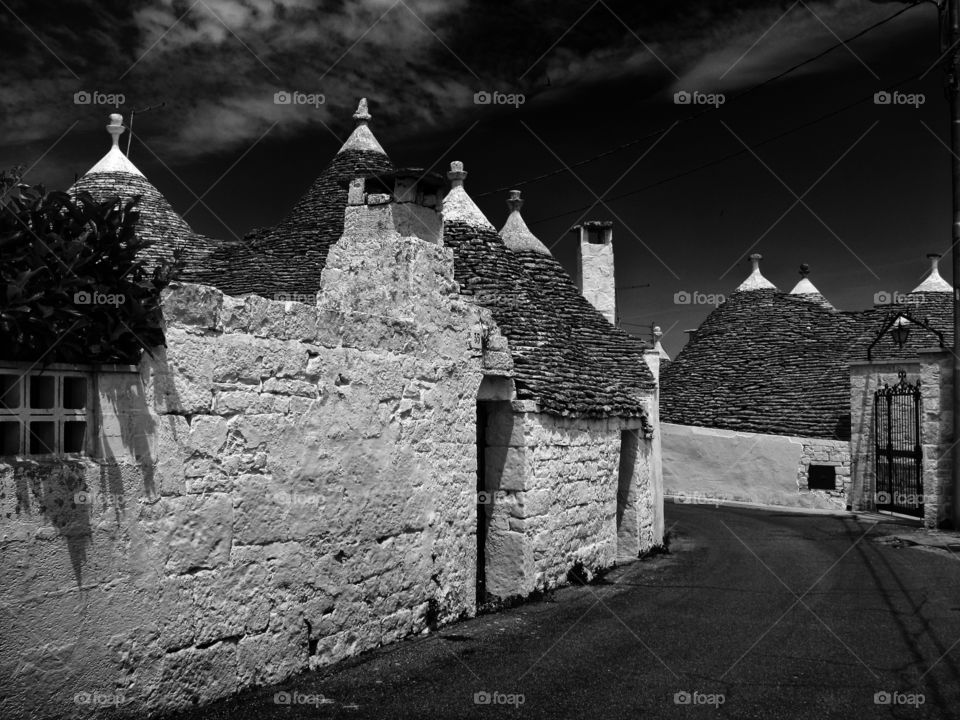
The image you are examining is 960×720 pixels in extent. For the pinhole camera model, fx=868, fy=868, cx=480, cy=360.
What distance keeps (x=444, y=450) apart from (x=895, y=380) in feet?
46.1

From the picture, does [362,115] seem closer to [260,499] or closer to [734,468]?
[260,499]

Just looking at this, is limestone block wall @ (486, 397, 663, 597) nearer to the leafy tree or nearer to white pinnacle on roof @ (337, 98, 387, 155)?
the leafy tree

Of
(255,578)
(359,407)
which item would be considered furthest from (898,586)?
(255,578)

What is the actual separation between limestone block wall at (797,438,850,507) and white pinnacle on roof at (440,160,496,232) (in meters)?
10.7

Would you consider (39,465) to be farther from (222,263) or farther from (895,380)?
(895,380)

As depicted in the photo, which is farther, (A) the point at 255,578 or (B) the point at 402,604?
(B) the point at 402,604

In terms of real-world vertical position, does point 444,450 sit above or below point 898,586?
above

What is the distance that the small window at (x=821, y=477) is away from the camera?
19.4 metres

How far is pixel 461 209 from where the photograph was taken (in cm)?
1270

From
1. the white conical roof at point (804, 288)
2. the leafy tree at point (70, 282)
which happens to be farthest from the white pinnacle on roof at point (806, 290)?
the leafy tree at point (70, 282)

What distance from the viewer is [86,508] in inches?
173

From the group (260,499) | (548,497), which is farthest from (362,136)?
(260,499)

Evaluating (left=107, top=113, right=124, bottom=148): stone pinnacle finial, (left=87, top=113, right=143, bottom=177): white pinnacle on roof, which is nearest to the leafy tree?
(left=87, top=113, right=143, bottom=177): white pinnacle on roof

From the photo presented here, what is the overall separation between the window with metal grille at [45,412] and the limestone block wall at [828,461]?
17.6 m
